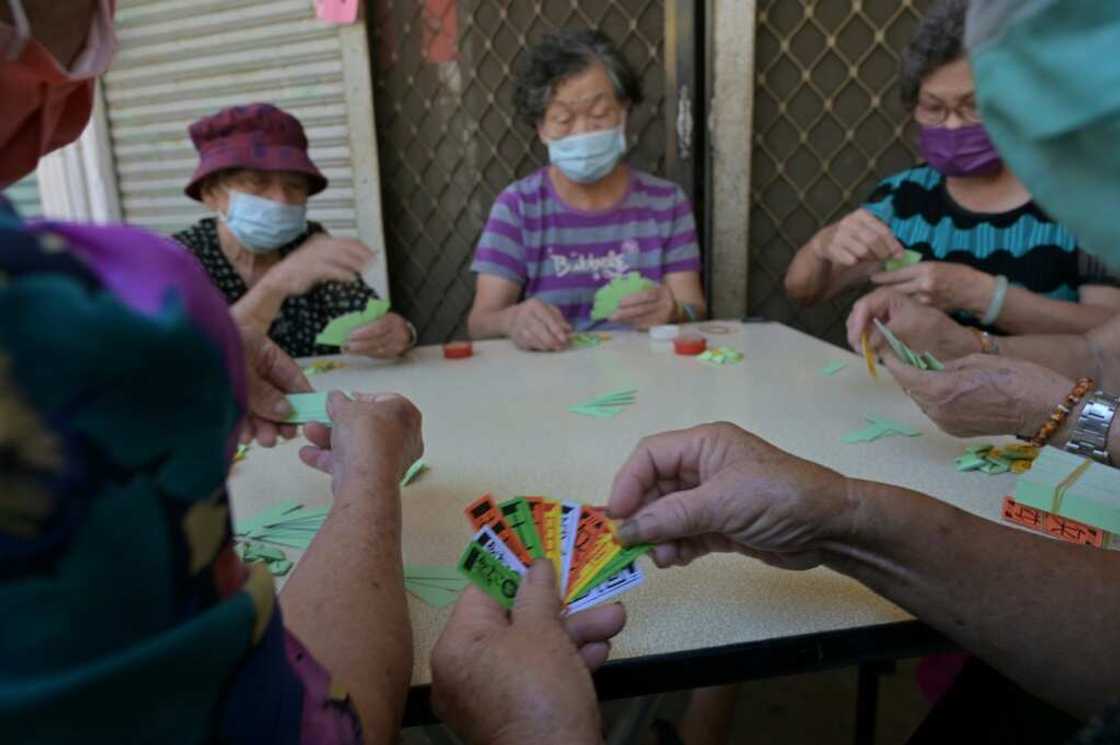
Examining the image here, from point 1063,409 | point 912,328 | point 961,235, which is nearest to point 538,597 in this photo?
point 1063,409

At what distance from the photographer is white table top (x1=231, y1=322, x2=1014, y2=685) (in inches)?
29.0

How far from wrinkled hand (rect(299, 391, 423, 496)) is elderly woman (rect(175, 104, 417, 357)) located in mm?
813

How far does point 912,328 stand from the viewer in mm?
1413

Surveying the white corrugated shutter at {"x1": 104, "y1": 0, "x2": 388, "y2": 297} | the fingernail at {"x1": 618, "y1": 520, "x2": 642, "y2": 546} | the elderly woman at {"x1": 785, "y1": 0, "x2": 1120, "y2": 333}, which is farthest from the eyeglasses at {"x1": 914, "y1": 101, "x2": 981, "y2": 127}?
the white corrugated shutter at {"x1": 104, "y1": 0, "x2": 388, "y2": 297}

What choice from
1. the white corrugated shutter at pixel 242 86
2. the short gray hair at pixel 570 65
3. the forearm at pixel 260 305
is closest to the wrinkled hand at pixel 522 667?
the forearm at pixel 260 305

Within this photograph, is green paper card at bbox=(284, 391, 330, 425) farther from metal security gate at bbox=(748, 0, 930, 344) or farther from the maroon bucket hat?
metal security gate at bbox=(748, 0, 930, 344)

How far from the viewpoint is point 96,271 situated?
295mm

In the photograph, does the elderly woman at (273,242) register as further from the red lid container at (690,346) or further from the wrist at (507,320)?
the red lid container at (690,346)

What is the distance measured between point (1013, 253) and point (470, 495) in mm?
1480

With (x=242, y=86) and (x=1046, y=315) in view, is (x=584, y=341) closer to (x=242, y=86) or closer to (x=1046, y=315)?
(x=1046, y=315)

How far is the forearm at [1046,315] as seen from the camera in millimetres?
1624

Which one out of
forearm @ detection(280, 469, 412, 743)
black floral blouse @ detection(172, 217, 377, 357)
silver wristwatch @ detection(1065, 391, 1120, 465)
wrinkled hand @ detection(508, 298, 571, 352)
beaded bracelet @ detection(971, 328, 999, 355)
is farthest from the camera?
black floral blouse @ detection(172, 217, 377, 357)

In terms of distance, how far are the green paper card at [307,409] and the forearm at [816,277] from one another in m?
1.37

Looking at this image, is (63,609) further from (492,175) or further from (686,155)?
(492,175)
